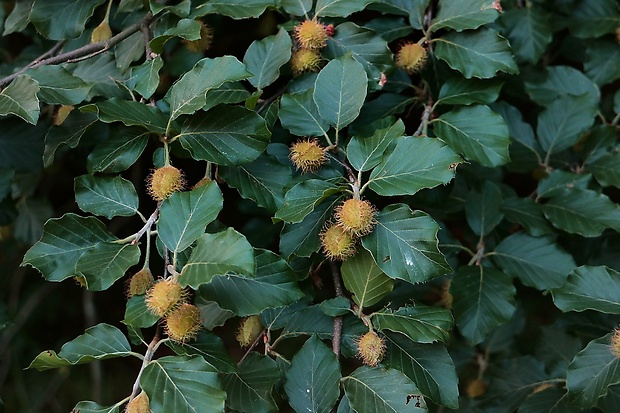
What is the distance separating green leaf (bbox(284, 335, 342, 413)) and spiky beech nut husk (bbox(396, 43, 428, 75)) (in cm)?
55

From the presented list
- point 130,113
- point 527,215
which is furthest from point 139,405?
point 527,215

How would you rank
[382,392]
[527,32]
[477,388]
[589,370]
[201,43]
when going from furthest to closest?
[477,388], [527,32], [201,43], [589,370], [382,392]

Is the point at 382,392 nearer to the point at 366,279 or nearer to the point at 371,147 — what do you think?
the point at 366,279

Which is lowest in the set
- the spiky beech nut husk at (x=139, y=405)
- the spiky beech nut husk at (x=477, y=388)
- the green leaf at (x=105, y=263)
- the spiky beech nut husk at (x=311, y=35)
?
the spiky beech nut husk at (x=477, y=388)

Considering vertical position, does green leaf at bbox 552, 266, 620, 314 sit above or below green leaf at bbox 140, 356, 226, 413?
below

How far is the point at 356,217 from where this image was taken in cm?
92

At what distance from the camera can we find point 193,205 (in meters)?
0.90

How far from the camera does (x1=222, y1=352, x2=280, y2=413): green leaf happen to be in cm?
94

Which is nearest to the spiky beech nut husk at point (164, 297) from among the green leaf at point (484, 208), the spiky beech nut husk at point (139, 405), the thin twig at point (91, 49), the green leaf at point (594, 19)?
the spiky beech nut husk at point (139, 405)

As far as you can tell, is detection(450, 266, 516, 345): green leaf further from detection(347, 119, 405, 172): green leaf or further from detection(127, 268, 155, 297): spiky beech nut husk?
detection(127, 268, 155, 297): spiky beech nut husk

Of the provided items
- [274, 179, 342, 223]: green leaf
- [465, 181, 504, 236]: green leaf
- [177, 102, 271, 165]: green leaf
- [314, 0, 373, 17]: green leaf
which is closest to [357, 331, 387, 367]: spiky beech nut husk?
[274, 179, 342, 223]: green leaf

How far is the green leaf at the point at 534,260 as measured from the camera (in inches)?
47.9

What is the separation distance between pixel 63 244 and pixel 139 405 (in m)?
0.27

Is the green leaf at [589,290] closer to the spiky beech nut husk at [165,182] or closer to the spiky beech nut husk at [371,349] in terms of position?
the spiky beech nut husk at [371,349]
